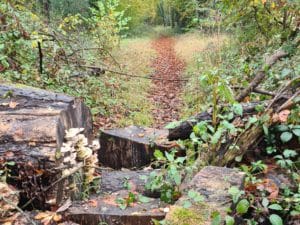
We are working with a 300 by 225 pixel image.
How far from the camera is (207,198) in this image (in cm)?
250

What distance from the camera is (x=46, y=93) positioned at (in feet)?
12.2

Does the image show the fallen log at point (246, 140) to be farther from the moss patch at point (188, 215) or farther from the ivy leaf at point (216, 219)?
the ivy leaf at point (216, 219)

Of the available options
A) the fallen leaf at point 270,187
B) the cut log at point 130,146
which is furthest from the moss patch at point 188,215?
the cut log at point 130,146

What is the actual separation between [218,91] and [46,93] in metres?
1.67

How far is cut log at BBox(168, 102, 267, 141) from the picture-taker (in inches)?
144

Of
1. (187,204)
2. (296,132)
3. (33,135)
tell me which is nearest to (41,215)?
(33,135)

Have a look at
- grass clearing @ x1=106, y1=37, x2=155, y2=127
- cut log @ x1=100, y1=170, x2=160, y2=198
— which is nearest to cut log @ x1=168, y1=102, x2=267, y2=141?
cut log @ x1=100, y1=170, x2=160, y2=198

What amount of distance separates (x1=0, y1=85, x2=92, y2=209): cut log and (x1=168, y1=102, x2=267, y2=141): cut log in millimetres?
1067

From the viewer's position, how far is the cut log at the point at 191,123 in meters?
3.66

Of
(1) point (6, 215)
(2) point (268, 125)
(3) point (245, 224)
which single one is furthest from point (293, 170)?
(1) point (6, 215)

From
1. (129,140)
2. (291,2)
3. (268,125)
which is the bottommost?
(129,140)

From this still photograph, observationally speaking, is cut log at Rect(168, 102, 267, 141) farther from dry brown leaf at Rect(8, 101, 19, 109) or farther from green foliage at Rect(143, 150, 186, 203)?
dry brown leaf at Rect(8, 101, 19, 109)

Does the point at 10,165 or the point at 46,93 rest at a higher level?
the point at 46,93

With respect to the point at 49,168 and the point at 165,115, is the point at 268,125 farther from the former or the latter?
the point at 165,115
